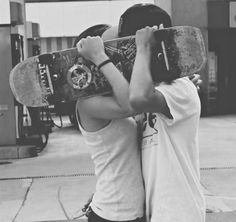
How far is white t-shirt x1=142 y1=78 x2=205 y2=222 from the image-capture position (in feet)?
6.74

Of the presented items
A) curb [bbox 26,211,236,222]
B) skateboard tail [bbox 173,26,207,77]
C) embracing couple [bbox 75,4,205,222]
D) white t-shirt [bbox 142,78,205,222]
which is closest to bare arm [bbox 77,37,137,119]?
embracing couple [bbox 75,4,205,222]

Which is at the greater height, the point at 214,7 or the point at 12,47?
the point at 214,7

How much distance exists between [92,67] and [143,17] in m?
0.30

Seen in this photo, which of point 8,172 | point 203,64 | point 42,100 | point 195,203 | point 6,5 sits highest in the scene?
point 6,5

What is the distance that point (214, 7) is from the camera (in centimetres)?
1636

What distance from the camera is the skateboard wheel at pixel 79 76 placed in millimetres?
2211

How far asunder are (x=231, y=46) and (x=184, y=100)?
16.1 m

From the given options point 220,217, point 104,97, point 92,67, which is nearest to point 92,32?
point 92,67

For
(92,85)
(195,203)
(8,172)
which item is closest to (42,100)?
(92,85)

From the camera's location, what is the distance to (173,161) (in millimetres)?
2047

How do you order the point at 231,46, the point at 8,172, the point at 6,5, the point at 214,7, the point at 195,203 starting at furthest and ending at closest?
the point at 231,46 → the point at 214,7 → the point at 6,5 → the point at 8,172 → the point at 195,203

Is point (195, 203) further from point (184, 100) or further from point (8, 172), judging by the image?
point (8, 172)

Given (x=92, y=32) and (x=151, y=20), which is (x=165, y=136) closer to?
(x=151, y=20)

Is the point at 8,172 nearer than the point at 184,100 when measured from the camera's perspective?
No
